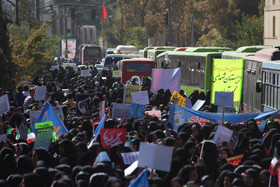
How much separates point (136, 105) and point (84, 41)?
100 meters

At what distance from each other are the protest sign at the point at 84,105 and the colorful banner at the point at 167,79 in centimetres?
681

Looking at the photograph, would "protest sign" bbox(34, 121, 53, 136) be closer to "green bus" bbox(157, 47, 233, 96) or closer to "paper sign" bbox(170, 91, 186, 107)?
"paper sign" bbox(170, 91, 186, 107)

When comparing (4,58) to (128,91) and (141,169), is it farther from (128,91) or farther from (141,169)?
(141,169)

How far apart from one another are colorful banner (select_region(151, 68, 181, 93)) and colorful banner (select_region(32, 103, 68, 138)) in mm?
9162

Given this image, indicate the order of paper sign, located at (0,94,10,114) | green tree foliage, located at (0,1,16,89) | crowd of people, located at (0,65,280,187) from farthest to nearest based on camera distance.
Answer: green tree foliage, located at (0,1,16,89), paper sign, located at (0,94,10,114), crowd of people, located at (0,65,280,187)

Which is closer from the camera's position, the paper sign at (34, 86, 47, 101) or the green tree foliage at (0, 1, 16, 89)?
the paper sign at (34, 86, 47, 101)

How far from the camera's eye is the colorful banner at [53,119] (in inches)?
508

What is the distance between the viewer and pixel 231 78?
20.2 m

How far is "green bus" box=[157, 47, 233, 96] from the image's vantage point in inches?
954

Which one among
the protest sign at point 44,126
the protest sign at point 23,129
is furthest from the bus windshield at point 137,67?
the protest sign at point 44,126

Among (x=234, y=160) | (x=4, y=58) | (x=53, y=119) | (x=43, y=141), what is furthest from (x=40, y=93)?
(x=234, y=160)

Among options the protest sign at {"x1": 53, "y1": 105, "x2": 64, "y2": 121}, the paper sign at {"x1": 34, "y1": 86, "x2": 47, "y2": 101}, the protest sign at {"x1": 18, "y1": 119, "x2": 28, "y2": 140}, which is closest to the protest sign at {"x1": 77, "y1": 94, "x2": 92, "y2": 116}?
the protest sign at {"x1": 53, "y1": 105, "x2": 64, "y2": 121}

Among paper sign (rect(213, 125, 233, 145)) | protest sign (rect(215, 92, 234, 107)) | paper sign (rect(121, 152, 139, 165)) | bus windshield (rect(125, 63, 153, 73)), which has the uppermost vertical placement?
protest sign (rect(215, 92, 234, 107))

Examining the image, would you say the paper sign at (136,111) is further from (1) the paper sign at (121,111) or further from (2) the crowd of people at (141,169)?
(2) the crowd of people at (141,169)
